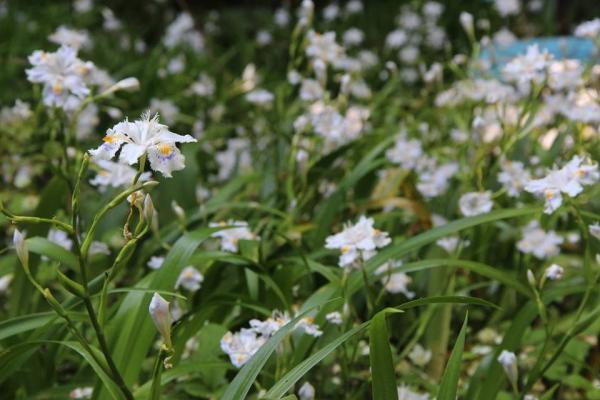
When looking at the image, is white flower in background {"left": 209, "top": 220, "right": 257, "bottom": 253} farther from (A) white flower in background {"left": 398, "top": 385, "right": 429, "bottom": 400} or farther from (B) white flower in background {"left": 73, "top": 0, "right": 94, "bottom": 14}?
(B) white flower in background {"left": 73, "top": 0, "right": 94, "bottom": 14}

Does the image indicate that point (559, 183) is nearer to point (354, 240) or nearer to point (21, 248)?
point (354, 240)

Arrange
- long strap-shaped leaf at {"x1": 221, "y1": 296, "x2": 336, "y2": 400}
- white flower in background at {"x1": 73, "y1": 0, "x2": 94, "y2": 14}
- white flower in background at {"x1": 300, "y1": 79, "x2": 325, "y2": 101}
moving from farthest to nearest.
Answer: white flower in background at {"x1": 73, "y1": 0, "x2": 94, "y2": 14}
white flower in background at {"x1": 300, "y1": 79, "x2": 325, "y2": 101}
long strap-shaped leaf at {"x1": 221, "y1": 296, "x2": 336, "y2": 400}

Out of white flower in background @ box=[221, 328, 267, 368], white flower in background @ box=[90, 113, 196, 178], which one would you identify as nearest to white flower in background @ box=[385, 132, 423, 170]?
white flower in background @ box=[221, 328, 267, 368]

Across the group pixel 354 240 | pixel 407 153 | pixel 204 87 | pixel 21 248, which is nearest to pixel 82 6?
pixel 204 87

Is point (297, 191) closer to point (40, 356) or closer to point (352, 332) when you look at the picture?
point (40, 356)

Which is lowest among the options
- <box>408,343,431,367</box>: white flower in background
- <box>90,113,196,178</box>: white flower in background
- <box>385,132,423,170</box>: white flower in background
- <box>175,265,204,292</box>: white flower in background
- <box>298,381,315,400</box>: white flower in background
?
<box>408,343,431,367</box>: white flower in background

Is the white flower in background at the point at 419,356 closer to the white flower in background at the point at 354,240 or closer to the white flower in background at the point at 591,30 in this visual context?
the white flower in background at the point at 354,240

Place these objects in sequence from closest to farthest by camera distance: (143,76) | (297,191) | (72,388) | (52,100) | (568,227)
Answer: (72,388), (52,100), (297,191), (568,227), (143,76)

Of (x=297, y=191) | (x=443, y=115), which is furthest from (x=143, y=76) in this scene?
(x=297, y=191)
